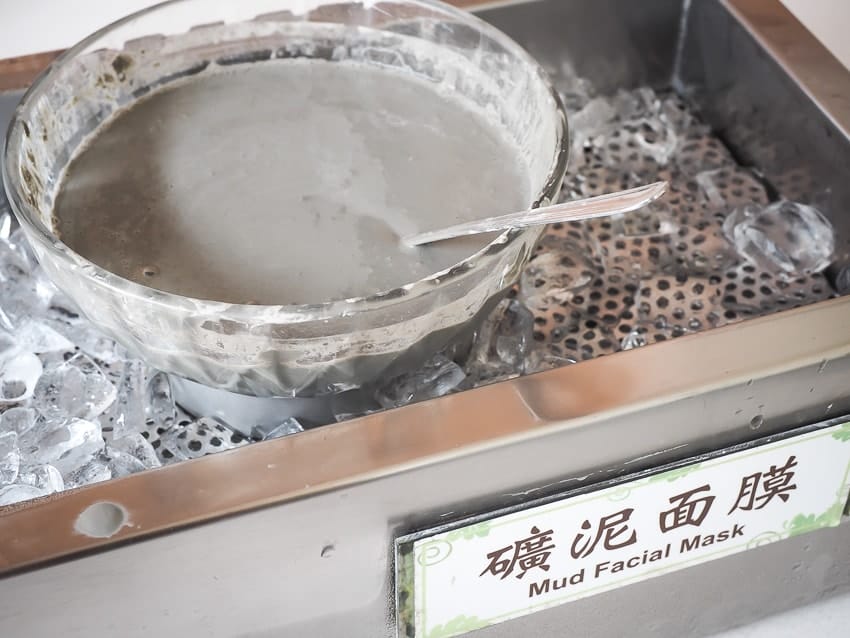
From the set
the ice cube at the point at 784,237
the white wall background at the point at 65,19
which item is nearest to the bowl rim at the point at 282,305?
the ice cube at the point at 784,237

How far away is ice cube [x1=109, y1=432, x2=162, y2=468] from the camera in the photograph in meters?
0.72

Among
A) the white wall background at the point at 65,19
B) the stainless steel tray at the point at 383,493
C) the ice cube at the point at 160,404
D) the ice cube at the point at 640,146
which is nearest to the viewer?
the stainless steel tray at the point at 383,493

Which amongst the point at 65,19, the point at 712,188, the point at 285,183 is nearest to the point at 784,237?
the point at 712,188

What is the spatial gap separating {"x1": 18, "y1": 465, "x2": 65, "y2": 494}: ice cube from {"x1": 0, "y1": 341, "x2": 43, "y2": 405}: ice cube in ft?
0.33

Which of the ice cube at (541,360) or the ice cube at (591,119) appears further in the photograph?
the ice cube at (591,119)

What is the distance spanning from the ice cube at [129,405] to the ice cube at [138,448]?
23 mm

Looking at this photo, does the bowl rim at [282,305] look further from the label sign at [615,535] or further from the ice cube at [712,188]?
the ice cube at [712,188]

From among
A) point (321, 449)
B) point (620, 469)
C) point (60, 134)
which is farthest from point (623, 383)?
point (60, 134)

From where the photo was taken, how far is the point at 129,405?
767mm

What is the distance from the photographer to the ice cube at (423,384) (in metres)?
0.73

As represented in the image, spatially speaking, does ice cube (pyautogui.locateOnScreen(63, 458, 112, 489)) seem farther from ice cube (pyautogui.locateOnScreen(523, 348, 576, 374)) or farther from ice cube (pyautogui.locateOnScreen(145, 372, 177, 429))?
ice cube (pyautogui.locateOnScreen(523, 348, 576, 374))

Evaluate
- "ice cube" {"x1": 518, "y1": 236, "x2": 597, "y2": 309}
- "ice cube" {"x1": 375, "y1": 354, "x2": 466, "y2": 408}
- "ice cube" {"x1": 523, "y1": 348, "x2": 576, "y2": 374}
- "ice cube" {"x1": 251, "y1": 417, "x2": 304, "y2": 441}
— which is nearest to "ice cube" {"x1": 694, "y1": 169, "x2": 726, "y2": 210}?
"ice cube" {"x1": 518, "y1": 236, "x2": 597, "y2": 309}

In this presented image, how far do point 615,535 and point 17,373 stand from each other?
481 millimetres

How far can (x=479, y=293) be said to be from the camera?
65cm
